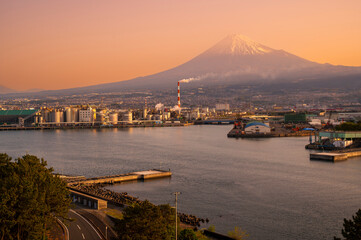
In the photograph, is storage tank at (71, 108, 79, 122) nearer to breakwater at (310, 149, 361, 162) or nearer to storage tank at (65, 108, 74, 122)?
storage tank at (65, 108, 74, 122)

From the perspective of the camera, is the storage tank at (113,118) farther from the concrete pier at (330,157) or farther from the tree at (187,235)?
the tree at (187,235)

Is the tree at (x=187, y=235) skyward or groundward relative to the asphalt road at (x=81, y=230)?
skyward

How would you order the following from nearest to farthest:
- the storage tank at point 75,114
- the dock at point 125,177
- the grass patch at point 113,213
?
the grass patch at point 113,213 → the dock at point 125,177 → the storage tank at point 75,114

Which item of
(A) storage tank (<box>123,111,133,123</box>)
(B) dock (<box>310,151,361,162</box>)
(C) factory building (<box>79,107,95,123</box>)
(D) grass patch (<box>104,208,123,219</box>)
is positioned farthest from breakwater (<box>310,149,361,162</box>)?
(C) factory building (<box>79,107,95,123</box>)

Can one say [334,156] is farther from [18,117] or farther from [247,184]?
[18,117]

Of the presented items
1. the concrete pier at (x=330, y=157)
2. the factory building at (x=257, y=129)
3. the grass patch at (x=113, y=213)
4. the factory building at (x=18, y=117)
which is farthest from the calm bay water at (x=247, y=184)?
the factory building at (x=18, y=117)

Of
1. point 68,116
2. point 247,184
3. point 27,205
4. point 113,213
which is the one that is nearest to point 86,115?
point 68,116
